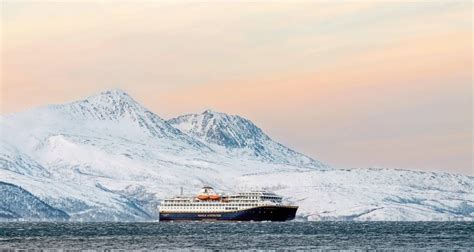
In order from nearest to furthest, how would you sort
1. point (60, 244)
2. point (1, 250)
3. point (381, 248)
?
point (1, 250)
point (381, 248)
point (60, 244)

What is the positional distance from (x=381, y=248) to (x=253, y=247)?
67.8 feet

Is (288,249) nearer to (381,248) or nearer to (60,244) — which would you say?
(381,248)

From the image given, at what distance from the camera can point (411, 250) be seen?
579ft

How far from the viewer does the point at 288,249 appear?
181 meters

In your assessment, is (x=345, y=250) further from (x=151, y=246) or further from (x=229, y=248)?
(x=151, y=246)

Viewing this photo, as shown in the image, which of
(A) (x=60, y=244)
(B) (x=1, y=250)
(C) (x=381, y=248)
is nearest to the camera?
(B) (x=1, y=250)

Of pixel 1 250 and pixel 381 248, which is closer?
pixel 1 250

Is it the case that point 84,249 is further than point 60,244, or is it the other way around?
point 60,244

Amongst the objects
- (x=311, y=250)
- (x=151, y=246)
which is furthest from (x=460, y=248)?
(x=151, y=246)

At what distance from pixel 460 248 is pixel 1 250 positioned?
7058cm

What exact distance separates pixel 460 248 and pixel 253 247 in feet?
108

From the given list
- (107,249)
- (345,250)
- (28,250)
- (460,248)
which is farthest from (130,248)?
(460,248)

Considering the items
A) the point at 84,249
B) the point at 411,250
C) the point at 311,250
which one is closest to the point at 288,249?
the point at 311,250

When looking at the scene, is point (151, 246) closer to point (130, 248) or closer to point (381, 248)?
point (130, 248)
